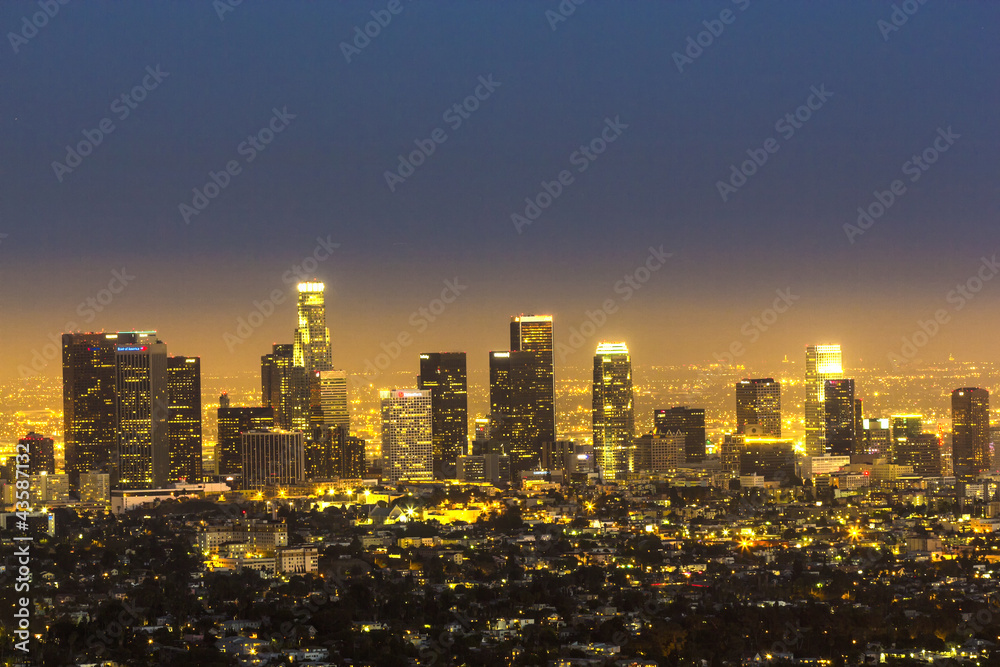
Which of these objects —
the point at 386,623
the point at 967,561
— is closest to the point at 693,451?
the point at 967,561

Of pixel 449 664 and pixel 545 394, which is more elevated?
pixel 545 394

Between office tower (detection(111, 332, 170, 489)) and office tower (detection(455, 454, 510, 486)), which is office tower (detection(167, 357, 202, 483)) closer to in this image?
office tower (detection(111, 332, 170, 489))

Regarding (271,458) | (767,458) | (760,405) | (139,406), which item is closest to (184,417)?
(139,406)

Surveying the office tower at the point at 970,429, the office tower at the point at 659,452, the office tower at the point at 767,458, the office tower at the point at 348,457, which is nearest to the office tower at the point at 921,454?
the office tower at the point at 970,429

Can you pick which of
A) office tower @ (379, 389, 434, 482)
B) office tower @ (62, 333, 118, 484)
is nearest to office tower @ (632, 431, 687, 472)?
office tower @ (379, 389, 434, 482)

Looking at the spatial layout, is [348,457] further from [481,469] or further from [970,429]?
[970,429]

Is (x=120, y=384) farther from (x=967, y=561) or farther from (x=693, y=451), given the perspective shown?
(x=967, y=561)

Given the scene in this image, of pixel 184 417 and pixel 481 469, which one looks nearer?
pixel 184 417
